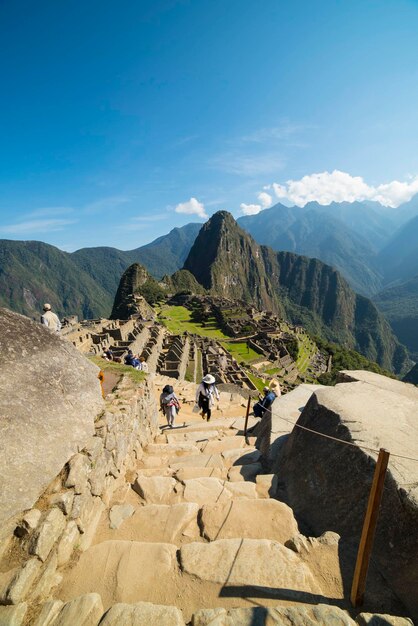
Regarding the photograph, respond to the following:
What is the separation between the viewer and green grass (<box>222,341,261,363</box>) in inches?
1904

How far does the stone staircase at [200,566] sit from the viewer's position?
2.50 meters

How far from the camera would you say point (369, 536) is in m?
2.86

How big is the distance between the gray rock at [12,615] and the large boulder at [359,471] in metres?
3.42

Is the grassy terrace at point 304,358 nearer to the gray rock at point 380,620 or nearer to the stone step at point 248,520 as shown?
the stone step at point 248,520

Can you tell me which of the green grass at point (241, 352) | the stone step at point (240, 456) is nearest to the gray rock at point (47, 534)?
the stone step at point (240, 456)

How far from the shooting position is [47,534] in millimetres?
3014

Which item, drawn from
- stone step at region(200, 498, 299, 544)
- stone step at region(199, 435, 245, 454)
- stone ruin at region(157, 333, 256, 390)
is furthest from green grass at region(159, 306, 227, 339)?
stone step at region(200, 498, 299, 544)

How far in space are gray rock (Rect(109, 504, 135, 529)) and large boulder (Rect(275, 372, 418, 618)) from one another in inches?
95.9

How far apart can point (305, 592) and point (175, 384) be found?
1628 centimetres

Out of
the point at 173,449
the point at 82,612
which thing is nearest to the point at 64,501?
the point at 82,612

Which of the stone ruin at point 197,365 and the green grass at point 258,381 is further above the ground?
the stone ruin at point 197,365

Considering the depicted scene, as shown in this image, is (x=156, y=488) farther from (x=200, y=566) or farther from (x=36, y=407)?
(x=36, y=407)

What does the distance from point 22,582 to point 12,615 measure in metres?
0.22

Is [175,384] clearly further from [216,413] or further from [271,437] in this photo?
[271,437]
